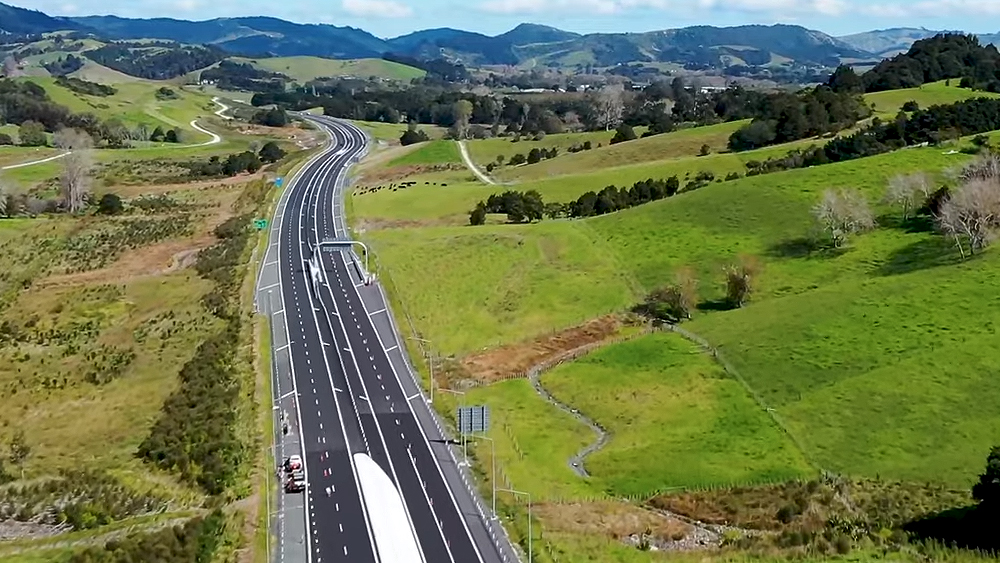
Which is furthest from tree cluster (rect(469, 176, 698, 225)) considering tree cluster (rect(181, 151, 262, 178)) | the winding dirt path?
tree cluster (rect(181, 151, 262, 178))

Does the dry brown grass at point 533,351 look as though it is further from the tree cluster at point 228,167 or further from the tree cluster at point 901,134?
the tree cluster at point 228,167

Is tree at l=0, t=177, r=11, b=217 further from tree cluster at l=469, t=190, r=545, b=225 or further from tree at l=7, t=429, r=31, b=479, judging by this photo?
tree at l=7, t=429, r=31, b=479

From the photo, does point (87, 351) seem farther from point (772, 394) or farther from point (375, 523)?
point (772, 394)

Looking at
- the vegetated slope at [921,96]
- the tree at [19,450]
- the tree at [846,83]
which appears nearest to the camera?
the tree at [19,450]

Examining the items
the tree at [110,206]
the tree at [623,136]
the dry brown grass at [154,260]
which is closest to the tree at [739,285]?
the dry brown grass at [154,260]

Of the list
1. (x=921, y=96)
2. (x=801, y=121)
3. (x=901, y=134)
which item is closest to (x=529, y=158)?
(x=801, y=121)

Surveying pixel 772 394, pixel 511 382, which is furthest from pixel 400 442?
pixel 772 394
